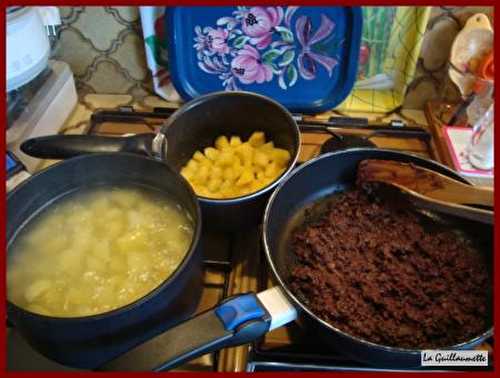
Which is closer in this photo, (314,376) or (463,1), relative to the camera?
(314,376)

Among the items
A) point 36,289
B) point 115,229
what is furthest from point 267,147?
point 36,289

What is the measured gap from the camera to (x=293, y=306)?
1.75 ft

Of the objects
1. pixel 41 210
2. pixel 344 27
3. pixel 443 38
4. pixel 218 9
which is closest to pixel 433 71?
pixel 443 38

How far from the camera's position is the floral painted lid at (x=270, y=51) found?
2.91 feet

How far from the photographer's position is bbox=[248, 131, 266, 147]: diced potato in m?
0.84

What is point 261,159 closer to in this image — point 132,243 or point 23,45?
point 132,243

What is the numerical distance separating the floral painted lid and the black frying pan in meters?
0.27

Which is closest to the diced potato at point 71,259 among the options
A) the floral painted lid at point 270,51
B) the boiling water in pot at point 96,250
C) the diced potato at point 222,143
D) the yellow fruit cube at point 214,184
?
the boiling water in pot at point 96,250

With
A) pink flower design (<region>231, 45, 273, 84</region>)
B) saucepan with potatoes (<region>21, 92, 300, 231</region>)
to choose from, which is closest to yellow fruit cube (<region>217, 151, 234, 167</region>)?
saucepan with potatoes (<region>21, 92, 300, 231</region>)

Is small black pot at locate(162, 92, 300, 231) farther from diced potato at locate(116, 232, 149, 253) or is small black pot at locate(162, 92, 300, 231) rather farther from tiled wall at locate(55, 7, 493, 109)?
tiled wall at locate(55, 7, 493, 109)

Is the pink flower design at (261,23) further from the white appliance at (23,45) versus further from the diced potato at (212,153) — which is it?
the white appliance at (23,45)

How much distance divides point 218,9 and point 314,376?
2.39 ft

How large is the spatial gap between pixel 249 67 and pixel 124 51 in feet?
0.99

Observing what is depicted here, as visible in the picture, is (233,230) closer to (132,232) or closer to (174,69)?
(132,232)
